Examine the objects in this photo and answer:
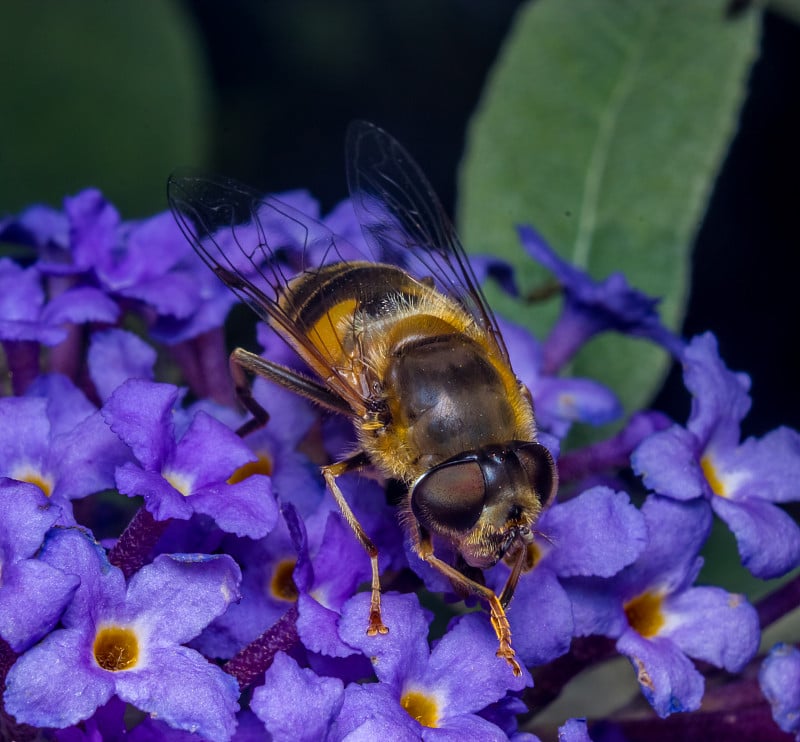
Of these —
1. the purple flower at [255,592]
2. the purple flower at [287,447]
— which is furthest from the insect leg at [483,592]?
the purple flower at [287,447]

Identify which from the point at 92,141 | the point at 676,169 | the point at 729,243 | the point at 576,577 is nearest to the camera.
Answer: the point at 576,577

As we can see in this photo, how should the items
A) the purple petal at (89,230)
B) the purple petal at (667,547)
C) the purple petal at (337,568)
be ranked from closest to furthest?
the purple petal at (337,568) < the purple petal at (667,547) < the purple petal at (89,230)

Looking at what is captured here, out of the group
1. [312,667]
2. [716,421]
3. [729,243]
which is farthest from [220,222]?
[729,243]

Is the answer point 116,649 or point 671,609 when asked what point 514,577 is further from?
point 116,649

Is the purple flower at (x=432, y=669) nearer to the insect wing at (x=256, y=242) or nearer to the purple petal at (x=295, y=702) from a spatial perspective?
the purple petal at (x=295, y=702)

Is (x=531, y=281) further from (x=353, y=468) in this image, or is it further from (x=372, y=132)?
(x=353, y=468)

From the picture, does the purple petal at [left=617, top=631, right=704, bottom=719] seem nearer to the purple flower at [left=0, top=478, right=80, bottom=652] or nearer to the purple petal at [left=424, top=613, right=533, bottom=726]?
the purple petal at [left=424, top=613, right=533, bottom=726]
